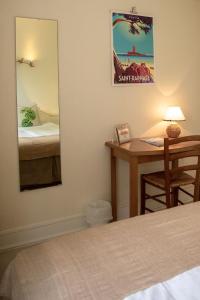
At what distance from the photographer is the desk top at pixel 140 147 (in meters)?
Answer: 2.46

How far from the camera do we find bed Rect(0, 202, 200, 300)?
1066mm

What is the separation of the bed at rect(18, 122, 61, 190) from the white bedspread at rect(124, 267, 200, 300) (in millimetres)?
1753

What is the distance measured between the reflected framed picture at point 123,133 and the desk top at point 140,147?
0.04 m

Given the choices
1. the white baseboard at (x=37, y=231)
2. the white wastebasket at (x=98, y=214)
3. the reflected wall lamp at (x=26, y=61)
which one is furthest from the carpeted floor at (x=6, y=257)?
the reflected wall lamp at (x=26, y=61)

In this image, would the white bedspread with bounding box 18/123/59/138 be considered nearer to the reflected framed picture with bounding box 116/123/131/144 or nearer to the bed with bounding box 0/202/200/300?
the reflected framed picture with bounding box 116/123/131/144

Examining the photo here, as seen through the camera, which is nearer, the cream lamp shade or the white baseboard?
the white baseboard

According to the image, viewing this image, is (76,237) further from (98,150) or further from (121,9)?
(121,9)

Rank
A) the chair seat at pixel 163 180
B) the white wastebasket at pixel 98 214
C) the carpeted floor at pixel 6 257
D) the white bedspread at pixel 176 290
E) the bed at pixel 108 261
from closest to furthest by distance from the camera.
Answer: the white bedspread at pixel 176 290 < the bed at pixel 108 261 < the carpeted floor at pixel 6 257 < the chair seat at pixel 163 180 < the white wastebasket at pixel 98 214

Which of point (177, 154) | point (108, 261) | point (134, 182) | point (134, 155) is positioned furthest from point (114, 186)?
point (108, 261)

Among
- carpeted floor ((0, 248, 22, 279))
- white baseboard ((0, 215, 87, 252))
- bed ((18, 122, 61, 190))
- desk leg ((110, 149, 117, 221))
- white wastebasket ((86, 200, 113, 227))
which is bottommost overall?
carpeted floor ((0, 248, 22, 279))

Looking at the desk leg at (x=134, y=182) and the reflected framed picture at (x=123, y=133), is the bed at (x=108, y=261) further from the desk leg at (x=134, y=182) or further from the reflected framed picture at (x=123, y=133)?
the reflected framed picture at (x=123, y=133)

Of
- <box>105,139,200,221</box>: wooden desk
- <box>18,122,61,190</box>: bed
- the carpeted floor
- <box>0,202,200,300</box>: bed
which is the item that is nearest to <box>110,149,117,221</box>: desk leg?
<box>105,139,200,221</box>: wooden desk

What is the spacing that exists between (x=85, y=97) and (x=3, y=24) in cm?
86

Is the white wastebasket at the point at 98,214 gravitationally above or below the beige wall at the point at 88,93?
below
